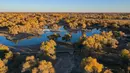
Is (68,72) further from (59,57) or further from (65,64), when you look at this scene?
(59,57)

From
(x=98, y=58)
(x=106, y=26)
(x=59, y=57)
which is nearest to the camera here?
(x=98, y=58)

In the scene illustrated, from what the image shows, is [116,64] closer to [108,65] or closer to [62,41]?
[108,65]

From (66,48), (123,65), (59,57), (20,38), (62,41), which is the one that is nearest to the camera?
(123,65)

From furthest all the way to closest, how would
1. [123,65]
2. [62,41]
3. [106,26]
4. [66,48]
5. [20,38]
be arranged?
[106,26], [20,38], [62,41], [66,48], [123,65]

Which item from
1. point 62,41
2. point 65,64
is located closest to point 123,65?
point 65,64

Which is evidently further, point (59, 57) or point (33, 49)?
point (33, 49)

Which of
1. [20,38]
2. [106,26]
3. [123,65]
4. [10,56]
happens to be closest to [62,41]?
[20,38]

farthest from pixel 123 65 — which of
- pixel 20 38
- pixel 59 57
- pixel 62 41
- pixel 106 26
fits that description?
pixel 106 26

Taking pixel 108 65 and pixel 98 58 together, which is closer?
pixel 108 65

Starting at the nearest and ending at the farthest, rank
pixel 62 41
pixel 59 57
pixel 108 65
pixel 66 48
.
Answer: pixel 108 65
pixel 59 57
pixel 66 48
pixel 62 41
